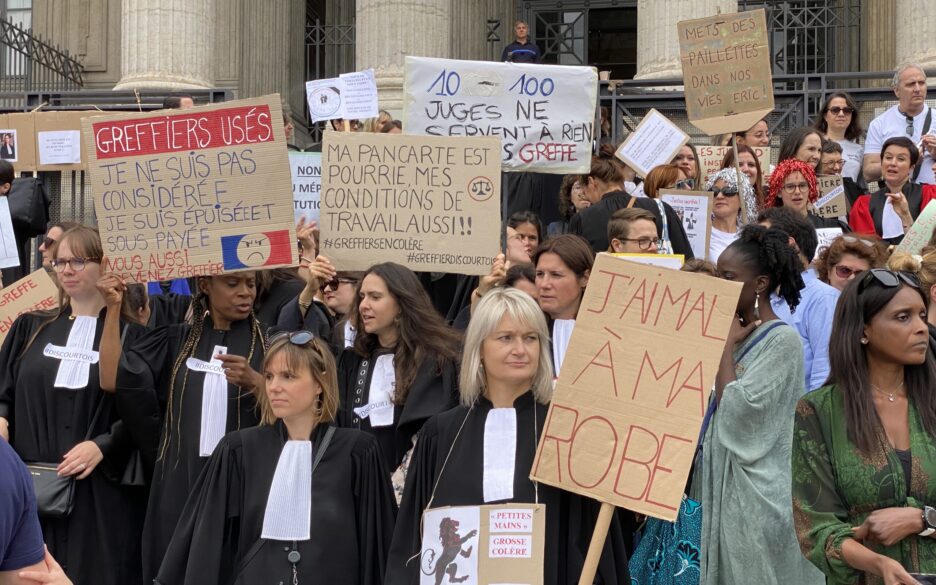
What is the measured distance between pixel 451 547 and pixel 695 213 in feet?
16.1

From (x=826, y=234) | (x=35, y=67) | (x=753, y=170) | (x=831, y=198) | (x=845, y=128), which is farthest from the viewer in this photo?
(x=35, y=67)

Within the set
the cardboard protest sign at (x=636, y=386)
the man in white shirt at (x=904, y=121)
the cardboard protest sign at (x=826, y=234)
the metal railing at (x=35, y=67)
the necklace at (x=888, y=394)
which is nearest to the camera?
the necklace at (x=888, y=394)

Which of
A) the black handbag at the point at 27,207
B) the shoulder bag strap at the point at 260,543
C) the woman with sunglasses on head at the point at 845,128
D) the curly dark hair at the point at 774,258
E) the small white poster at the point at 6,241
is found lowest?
the shoulder bag strap at the point at 260,543

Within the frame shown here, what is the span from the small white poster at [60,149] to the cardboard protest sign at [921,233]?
657 cm

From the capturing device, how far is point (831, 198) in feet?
35.9

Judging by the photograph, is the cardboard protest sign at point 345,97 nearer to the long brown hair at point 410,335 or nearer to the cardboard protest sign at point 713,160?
the cardboard protest sign at point 713,160

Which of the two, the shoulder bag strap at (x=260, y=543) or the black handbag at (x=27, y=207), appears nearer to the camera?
the shoulder bag strap at (x=260, y=543)

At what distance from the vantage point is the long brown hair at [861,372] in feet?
15.4

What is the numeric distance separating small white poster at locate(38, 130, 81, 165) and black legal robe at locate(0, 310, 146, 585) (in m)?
4.79

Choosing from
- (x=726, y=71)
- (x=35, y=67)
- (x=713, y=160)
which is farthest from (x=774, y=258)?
(x=35, y=67)

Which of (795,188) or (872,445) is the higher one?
(795,188)

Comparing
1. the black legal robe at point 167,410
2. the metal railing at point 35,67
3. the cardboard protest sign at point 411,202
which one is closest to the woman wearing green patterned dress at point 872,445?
the black legal robe at point 167,410

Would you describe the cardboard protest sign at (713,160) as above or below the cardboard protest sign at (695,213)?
above

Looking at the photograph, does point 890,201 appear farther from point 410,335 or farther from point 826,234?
point 410,335
